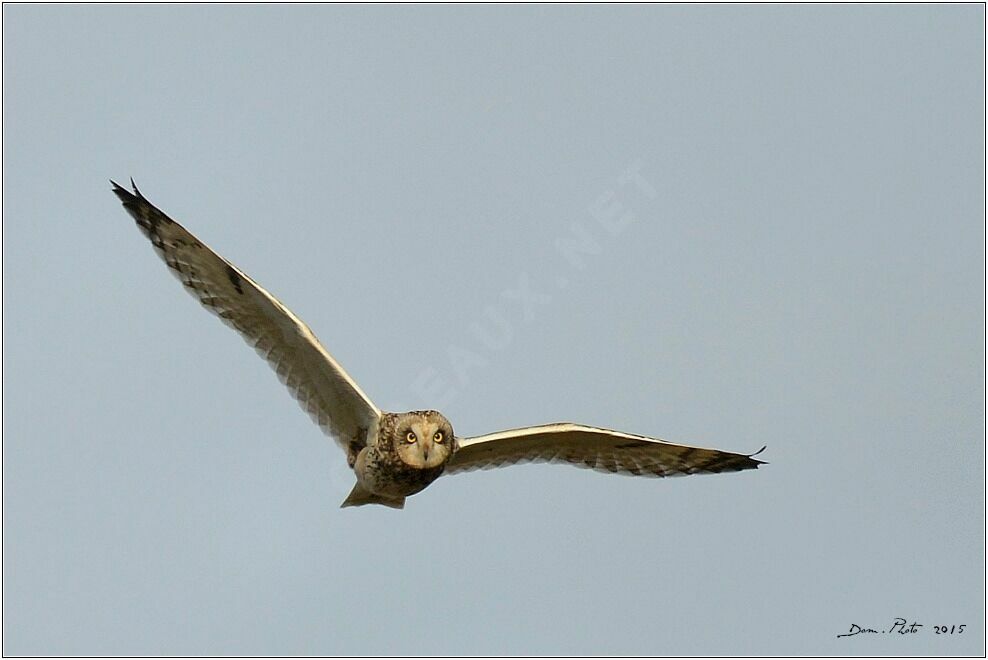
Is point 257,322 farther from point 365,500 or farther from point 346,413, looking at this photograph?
point 365,500

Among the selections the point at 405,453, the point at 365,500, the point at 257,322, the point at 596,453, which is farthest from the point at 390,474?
the point at 596,453

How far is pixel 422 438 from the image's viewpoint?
1368 cm

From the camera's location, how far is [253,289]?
1378 centimetres

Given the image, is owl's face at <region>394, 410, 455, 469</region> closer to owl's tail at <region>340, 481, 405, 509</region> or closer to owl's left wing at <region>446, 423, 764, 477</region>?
owl's left wing at <region>446, 423, 764, 477</region>

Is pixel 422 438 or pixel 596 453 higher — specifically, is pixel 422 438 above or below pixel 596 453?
below

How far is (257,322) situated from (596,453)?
9.77 feet

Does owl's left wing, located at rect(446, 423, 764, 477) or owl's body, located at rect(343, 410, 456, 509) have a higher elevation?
owl's left wing, located at rect(446, 423, 764, 477)

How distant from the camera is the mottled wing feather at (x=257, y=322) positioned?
1396cm

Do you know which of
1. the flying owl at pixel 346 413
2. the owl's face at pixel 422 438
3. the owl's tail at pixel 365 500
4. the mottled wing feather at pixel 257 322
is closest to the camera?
the owl's face at pixel 422 438

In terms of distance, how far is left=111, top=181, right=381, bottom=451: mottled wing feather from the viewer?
13961 mm

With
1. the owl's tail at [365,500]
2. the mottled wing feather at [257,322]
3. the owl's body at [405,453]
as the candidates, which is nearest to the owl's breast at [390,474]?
the owl's body at [405,453]

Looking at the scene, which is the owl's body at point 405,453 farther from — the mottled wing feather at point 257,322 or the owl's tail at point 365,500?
the mottled wing feather at point 257,322

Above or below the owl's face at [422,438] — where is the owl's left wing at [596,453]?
above

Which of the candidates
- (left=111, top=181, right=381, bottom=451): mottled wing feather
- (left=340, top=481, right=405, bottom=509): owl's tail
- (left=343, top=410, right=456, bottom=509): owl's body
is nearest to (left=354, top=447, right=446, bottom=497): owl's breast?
(left=343, top=410, right=456, bottom=509): owl's body
